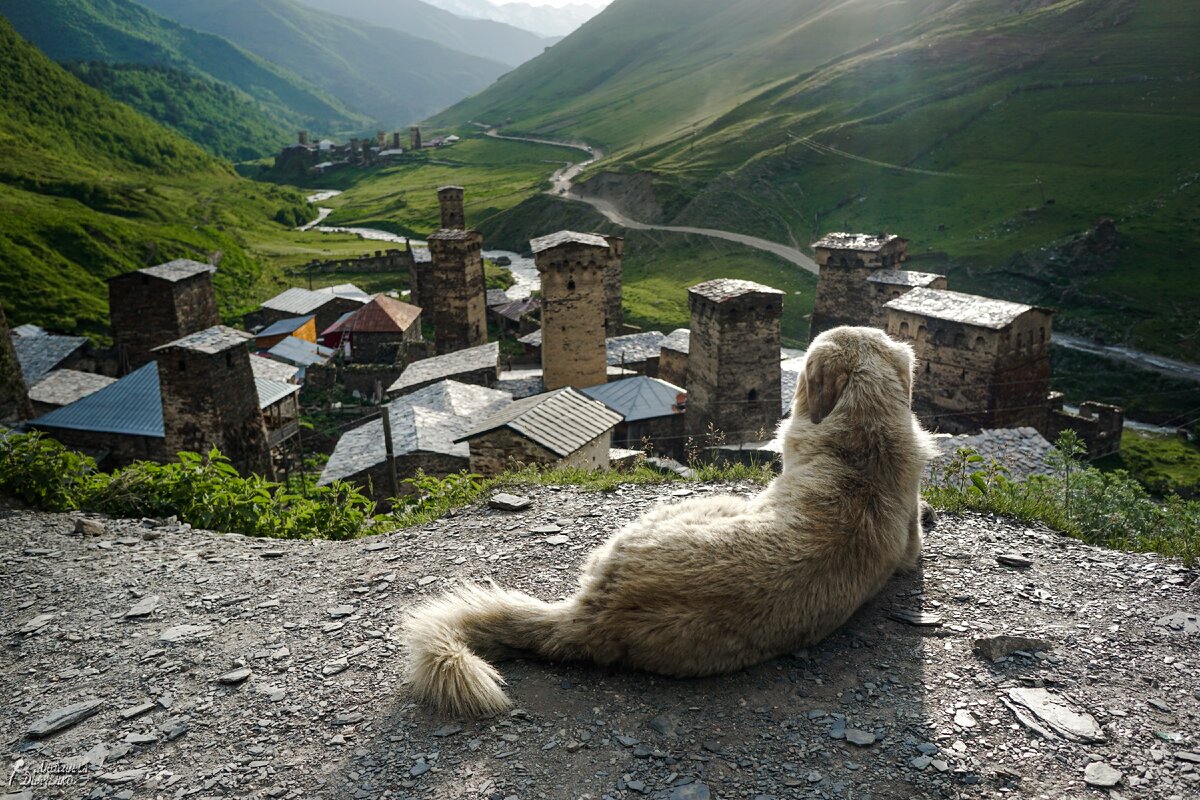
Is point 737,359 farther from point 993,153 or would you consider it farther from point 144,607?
point 993,153

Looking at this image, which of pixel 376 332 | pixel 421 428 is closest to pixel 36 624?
pixel 421 428

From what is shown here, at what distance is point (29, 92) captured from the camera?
76312 millimetres

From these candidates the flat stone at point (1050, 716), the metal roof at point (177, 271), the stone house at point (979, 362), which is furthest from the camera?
the metal roof at point (177, 271)

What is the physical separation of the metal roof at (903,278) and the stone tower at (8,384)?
3343cm

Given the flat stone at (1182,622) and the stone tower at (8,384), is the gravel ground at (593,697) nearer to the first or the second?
the flat stone at (1182,622)

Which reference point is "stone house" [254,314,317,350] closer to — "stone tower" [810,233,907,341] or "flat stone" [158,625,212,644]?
"stone tower" [810,233,907,341]

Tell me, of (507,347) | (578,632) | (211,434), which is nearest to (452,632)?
(578,632)

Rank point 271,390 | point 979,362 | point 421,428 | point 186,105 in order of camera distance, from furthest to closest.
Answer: point 186,105, point 979,362, point 271,390, point 421,428

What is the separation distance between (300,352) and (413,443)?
832 inches

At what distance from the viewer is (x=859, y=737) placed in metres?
4.11

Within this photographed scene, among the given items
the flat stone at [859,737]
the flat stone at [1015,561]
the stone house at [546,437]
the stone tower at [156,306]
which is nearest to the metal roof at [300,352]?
the stone tower at [156,306]

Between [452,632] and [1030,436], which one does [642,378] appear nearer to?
[1030,436]

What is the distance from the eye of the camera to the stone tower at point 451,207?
132 feet

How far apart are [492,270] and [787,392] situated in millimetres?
37748
